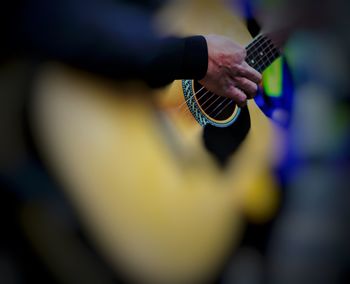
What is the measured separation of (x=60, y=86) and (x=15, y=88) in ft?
0.29

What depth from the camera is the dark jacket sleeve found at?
98 cm

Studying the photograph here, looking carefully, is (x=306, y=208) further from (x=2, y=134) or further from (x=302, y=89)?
(x=2, y=134)

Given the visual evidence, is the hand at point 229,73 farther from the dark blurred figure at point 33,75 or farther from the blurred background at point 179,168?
the dark blurred figure at point 33,75

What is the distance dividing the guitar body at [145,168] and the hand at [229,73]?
0.03 meters

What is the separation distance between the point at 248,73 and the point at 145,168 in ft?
1.35

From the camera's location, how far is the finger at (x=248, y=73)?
4.41 feet

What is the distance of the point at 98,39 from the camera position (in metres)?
1.03

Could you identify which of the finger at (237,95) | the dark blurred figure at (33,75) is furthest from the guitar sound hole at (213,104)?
the dark blurred figure at (33,75)

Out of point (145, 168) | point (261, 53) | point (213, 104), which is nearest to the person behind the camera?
point (145, 168)

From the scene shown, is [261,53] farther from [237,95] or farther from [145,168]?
[145,168]

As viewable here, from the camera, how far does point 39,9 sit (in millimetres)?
976

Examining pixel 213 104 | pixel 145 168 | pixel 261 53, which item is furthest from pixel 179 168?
pixel 261 53

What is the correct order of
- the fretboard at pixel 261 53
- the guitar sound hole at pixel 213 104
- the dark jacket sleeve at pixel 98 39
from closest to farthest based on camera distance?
the dark jacket sleeve at pixel 98 39 → the guitar sound hole at pixel 213 104 → the fretboard at pixel 261 53

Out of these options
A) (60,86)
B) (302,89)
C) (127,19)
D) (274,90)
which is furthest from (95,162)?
(302,89)
